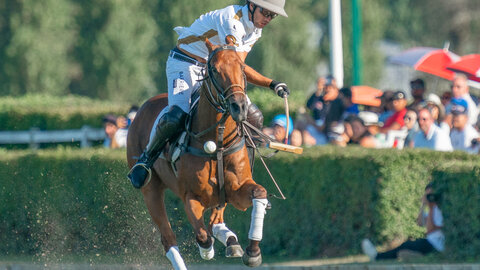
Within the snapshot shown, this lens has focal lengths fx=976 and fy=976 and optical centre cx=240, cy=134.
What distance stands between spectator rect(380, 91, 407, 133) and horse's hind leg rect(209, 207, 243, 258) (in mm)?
4340

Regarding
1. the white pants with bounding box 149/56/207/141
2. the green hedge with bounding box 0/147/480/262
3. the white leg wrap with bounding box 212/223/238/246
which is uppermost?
the white pants with bounding box 149/56/207/141

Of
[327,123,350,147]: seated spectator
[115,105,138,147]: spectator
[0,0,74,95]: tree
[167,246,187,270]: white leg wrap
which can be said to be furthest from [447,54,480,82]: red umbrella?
[0,0,74,95]: tree

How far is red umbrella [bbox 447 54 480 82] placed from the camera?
39.5 ft

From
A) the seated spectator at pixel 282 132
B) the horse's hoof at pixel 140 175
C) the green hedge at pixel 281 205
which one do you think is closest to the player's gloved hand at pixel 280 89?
the horse's hoof at pixel 140 175

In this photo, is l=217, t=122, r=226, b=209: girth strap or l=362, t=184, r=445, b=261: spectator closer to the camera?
l=217, t=122, r=226, b=209: girth strap

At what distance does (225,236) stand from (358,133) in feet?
14.7

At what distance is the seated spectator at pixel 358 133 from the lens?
11.6m

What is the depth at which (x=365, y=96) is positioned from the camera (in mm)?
13320

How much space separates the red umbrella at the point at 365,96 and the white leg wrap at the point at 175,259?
540cm

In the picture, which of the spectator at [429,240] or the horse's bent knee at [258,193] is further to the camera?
the spectator at [429,240]

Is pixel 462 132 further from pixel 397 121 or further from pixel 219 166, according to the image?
pixel 219 166

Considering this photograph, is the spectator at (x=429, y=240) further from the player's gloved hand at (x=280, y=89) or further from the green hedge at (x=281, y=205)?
the player's gloved hand at (x=280, y=89)

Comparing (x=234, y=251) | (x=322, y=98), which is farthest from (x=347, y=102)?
(x=234, y=251)

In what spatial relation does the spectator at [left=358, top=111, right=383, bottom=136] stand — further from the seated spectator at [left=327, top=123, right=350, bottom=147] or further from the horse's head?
the horse's head
